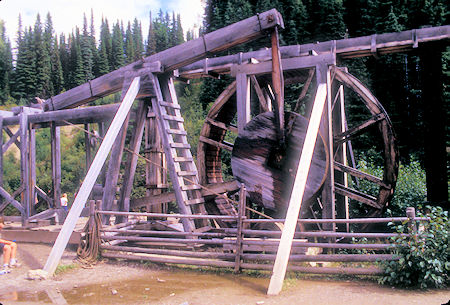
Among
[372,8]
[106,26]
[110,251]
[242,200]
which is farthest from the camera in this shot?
[106,26]

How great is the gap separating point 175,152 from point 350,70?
15.1 meters

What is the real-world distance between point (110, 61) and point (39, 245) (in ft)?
152

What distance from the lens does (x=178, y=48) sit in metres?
7.45

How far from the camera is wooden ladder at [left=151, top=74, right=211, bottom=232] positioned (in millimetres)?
7070

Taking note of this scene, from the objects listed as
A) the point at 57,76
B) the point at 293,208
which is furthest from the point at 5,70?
the point at 293,208

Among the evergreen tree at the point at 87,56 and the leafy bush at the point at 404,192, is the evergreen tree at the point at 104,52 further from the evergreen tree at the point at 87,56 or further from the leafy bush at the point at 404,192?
the leafy bush at the point at 404,192

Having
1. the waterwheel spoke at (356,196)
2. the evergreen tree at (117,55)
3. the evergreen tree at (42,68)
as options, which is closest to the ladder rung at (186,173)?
the waterwheel spoke at (356,196)

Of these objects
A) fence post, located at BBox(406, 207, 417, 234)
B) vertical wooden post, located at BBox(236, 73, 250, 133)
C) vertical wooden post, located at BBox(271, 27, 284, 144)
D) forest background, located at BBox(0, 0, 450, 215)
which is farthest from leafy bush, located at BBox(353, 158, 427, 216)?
fence post, located at BBox(406, 207, 417, 234)

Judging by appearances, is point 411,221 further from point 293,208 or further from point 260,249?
point 260,249

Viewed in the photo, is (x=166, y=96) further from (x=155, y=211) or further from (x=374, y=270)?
(x=374, y=270)

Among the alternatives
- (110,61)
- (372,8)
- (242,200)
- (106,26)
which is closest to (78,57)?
(110,61)

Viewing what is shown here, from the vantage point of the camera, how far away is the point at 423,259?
15.4ft

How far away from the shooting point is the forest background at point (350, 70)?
31.3 feet

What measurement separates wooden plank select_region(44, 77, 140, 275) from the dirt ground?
0.28 metres
